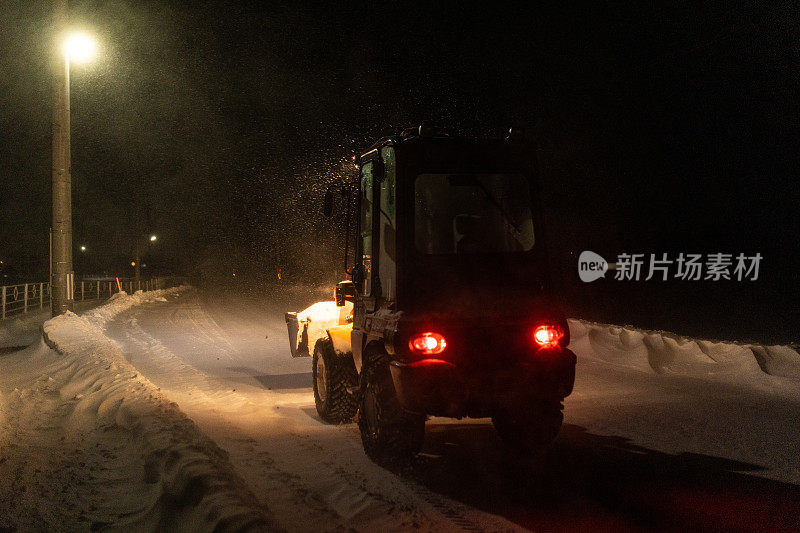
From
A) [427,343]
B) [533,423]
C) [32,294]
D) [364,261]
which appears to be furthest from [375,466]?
[32,294]

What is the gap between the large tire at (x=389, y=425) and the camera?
628 centimetres

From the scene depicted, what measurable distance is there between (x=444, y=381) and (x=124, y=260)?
4795 inches

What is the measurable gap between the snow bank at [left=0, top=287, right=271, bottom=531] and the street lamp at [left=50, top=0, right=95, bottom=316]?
22.3 feet

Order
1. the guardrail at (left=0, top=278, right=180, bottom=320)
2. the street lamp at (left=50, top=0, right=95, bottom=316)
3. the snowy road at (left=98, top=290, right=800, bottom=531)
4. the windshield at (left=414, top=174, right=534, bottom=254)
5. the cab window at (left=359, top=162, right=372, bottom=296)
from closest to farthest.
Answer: the snowy road at (left=98, top=290, right=800, bottom=531)
the windshield at (left=414, top=174, right=534, bottom=254)
the cab window at (left=359, top=162, right=372, bottom=296)
the street lamp at (left=50, top=0, right=95, bottom=316)
the guardrail at (left=0, top=278, right=180, bottom=320)

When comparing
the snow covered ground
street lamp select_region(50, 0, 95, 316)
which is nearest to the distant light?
street lamp select_region(50, 0, 95, 316)

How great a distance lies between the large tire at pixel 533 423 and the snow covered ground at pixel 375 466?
0.65 ft

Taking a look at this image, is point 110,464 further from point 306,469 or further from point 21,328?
point 21,328

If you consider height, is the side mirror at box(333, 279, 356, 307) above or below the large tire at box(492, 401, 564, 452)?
above

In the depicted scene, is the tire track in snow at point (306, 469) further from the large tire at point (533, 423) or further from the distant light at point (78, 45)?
the distant light at point (78, 45)

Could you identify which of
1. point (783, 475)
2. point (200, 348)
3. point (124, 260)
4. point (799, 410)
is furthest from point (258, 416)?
point (124, 260)

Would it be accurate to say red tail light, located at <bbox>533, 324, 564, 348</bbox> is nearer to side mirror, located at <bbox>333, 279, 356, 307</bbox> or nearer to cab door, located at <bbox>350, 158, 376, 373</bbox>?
cab door, located at <bbox>350, 158, 376, 373</bbox>

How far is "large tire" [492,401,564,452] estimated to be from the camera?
6.23 m

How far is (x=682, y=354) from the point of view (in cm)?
1235

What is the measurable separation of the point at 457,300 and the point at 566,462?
73.9 inches
